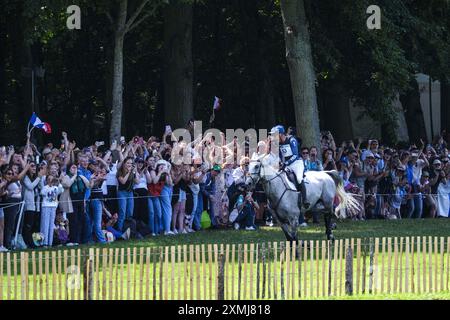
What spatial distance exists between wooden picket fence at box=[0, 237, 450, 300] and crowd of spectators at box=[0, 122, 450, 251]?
658 centimetres

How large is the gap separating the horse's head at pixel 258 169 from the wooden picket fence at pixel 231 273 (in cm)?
612

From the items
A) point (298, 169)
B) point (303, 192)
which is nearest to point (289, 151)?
point (298, 169)

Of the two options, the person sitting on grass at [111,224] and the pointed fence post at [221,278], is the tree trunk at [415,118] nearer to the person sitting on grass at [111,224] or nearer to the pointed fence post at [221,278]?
the person sitting on grass at [111,224]

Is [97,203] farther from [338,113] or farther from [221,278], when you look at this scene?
[338,113]

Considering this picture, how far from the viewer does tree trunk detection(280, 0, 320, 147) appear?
31.3 metres

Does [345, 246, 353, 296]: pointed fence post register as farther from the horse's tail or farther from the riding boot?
the horse's tail

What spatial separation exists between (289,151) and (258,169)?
968mm

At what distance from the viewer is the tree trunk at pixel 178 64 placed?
34219 mm

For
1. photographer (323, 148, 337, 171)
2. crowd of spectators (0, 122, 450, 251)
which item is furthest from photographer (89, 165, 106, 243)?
photographer (323, 148, 337, 171)

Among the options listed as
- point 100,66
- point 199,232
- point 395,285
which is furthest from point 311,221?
point 100,66

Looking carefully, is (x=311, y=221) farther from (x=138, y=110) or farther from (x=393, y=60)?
(x=138, y=110)

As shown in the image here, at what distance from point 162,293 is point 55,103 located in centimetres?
3095

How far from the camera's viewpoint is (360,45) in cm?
3653
